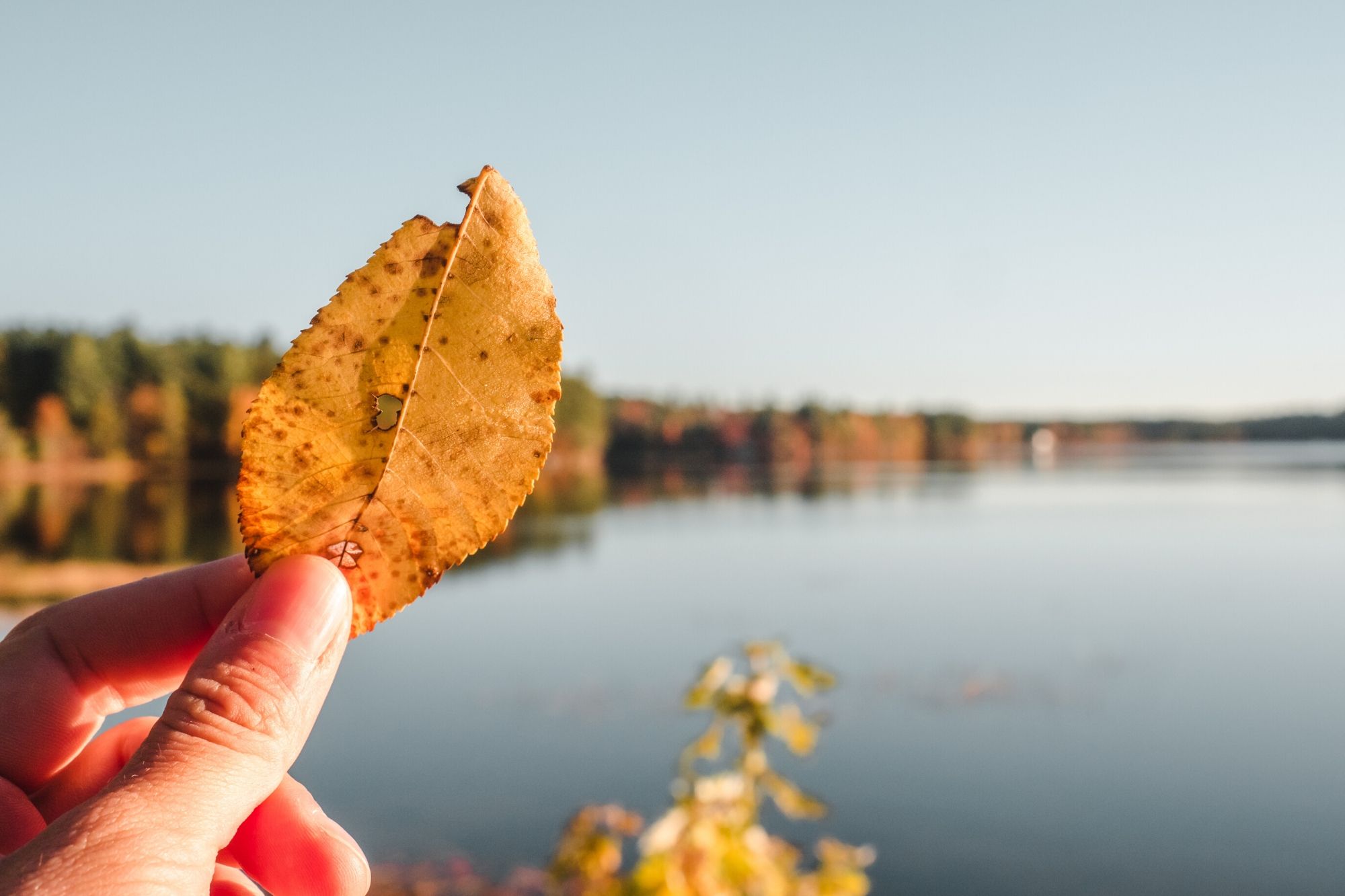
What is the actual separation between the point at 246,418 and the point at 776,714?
2.08 m

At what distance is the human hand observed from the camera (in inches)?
47.6

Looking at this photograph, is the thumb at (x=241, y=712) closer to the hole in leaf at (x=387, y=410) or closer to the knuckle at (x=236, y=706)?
the knuckle at (x=236, y=706)

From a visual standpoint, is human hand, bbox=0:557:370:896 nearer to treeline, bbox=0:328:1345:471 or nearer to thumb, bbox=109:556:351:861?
thumb, bbox=109:556:351:861

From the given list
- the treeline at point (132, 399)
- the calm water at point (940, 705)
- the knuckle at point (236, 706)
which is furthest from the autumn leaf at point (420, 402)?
the treeline at point (132, 399)

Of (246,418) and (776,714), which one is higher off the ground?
(246,418)

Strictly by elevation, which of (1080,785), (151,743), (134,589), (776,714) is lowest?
(1080,785)

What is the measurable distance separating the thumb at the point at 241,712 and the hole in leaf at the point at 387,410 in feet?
0.80

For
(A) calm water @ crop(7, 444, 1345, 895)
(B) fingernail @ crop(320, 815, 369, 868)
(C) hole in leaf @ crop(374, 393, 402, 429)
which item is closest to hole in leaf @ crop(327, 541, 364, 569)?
(C) hole in leaf @ crop(374, 393, 402, 429)

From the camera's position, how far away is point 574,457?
96938 mm

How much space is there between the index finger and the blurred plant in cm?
126

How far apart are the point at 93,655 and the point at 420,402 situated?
4.01 feet

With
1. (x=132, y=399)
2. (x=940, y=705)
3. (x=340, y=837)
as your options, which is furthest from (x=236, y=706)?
(x=132, y=399)

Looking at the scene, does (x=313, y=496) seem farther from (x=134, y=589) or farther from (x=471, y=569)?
(x=471, y=569)

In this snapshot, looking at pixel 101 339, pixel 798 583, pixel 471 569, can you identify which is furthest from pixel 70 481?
pixel 798 583
